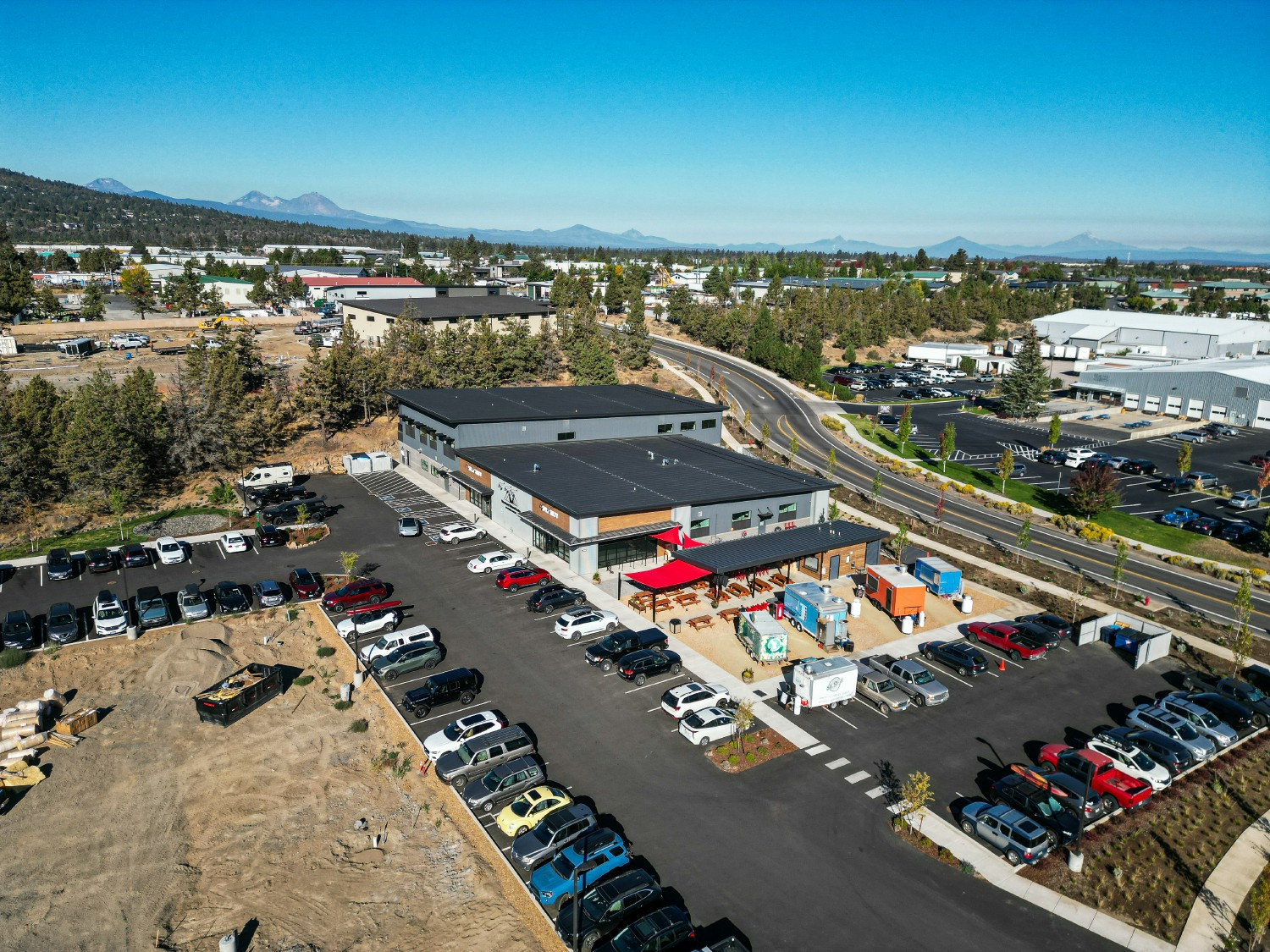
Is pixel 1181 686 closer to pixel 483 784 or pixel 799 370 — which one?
pixel 483 784

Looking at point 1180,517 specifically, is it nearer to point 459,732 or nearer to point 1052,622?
point 1052,622

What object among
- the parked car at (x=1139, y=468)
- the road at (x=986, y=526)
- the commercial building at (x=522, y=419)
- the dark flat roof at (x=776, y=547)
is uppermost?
the commercial building at (x=522, y=419)

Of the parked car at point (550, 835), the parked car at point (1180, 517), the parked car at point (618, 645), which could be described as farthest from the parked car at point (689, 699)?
the parked car at point (1180, 517)

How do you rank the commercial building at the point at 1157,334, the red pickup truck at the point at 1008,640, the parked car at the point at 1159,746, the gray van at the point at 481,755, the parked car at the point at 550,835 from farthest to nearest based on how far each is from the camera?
the commercial building at the point at 1157,334, the red pickup truck at the point at 1008,640, the parked car at the point at 1159,746, the gray van at the point at 481,755, the parked car at the point at 550,835

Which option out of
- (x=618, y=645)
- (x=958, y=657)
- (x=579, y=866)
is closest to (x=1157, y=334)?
(x=958, y=657)

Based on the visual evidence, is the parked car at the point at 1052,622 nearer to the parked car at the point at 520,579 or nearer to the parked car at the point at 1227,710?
the parked car at the point at 1227,710

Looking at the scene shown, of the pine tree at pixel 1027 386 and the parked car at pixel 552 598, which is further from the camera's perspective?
the pine tree at pixel 1027 386
